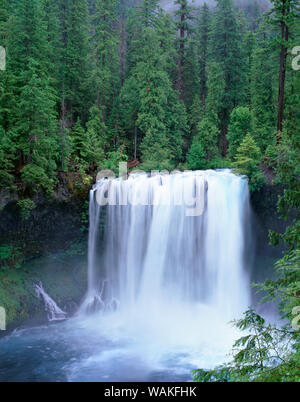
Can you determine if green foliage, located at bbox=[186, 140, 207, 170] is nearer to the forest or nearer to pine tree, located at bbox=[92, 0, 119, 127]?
the forest

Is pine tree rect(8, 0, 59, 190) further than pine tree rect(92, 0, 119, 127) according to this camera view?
No

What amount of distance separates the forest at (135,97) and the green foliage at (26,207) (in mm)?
50

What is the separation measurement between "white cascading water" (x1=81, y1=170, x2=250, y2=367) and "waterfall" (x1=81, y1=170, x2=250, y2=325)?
0.05 m

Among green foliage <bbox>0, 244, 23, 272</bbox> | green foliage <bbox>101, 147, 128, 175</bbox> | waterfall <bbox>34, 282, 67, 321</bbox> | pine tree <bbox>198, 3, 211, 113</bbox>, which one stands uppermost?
pine tree <bbox>198, 3, 211, 113</bbox>

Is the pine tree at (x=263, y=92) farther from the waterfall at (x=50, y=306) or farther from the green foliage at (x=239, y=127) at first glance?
the waterfall at (x=50, y=306)

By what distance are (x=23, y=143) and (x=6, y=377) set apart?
9.85m

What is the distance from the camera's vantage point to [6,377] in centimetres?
1146

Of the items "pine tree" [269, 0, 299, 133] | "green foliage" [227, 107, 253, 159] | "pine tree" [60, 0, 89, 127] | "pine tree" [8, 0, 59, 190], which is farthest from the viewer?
"pine tree" [60, 0, 89, 127]

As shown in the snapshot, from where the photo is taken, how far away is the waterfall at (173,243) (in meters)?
16.4

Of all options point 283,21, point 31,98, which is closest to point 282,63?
point 283,21

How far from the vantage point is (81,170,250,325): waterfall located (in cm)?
1639

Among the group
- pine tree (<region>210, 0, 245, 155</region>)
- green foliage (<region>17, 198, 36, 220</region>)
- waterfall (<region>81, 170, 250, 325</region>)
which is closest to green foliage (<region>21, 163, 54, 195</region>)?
green foliage (<region>17, 198, 36, 220</region>)

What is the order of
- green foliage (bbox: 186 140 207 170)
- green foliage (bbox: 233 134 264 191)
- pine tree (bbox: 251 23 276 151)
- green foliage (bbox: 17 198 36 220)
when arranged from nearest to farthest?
green foliage (bbox: 17 198 36 220), green foliage (bbox: 233 134 264 191), green foliage (bbox: 186 140 207 170), pine tree (bbox: 251 23 276 151)

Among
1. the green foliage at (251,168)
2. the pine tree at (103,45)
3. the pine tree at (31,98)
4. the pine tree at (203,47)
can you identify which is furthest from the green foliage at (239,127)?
the pine tree at (203,47)
